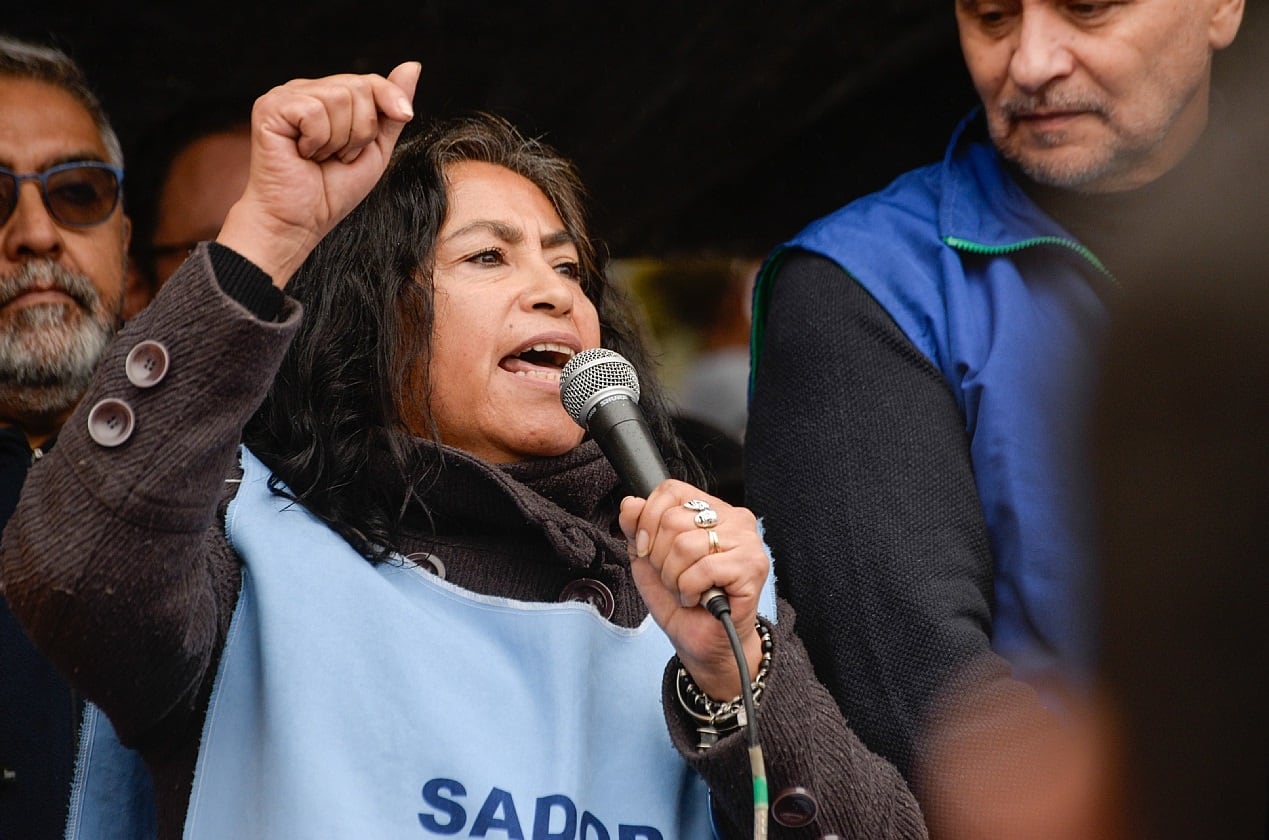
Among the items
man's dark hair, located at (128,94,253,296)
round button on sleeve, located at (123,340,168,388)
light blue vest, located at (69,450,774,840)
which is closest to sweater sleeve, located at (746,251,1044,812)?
light blue vest, located at (69,450,774,840)

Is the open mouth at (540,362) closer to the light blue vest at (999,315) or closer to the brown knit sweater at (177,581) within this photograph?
the light blue vest at (999,315)

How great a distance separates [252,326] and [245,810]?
61 centimetres

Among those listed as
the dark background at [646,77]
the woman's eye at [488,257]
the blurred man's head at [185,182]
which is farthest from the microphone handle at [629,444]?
the blurred man's head at [185,182]

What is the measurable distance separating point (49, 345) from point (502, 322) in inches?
38.7

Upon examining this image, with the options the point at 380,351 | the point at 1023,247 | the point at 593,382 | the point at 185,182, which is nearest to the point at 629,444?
the point at 593,382

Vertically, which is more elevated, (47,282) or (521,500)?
(47,282)

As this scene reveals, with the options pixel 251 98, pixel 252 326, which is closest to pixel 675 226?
pixel 251 98

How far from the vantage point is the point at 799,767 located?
1960 mm

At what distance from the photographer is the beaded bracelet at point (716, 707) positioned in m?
1.96

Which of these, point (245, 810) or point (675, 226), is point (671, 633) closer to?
point (245, 810)

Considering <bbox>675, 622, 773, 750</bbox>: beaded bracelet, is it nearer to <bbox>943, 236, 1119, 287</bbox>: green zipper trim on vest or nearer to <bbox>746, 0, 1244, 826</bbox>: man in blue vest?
<bbox>746, 0, 1244, 826</bbox>: man in blue vest

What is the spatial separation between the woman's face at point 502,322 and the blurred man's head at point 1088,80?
79cm

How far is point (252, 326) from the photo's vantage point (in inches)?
70.2

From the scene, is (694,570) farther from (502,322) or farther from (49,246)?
(49,246)
